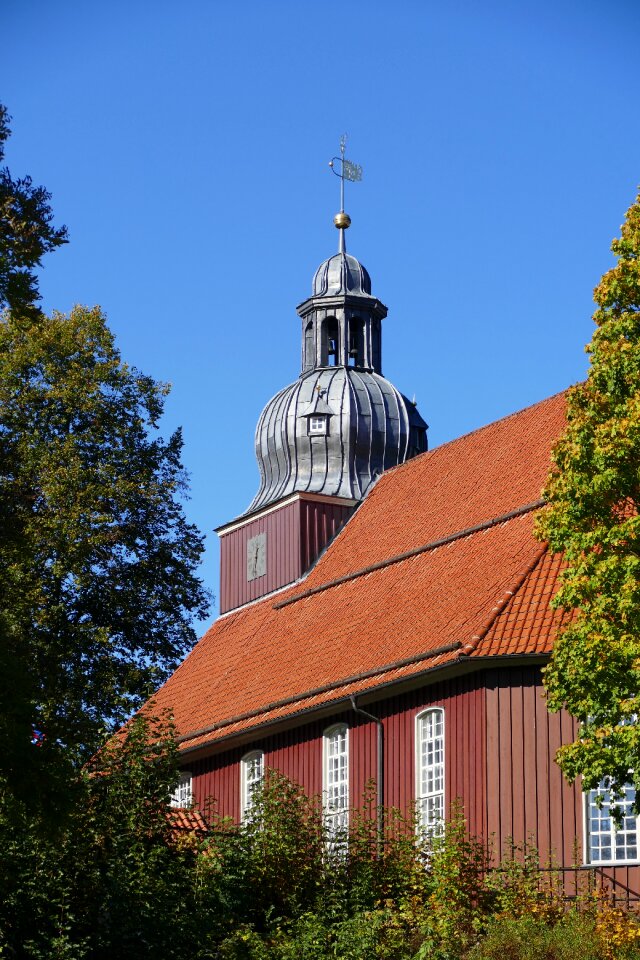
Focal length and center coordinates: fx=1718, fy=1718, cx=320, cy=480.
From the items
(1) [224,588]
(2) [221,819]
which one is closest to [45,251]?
(2) [221,819]

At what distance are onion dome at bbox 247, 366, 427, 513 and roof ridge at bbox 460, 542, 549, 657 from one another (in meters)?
12.3

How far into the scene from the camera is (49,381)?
42844mm

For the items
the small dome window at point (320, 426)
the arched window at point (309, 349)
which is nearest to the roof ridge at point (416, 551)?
the small dome window at point (320, 426)

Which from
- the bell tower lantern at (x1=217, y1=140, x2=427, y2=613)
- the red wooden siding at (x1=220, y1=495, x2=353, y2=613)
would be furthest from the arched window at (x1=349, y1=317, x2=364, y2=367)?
the red wooden siding at (x1=220, y1=495, x2=353, y2=613)

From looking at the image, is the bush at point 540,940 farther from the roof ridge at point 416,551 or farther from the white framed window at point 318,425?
the white framed window at point 318,425

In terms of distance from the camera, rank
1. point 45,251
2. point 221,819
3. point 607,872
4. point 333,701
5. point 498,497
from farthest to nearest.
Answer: point 498,497 < point 333,701 < point 221,819 < point 607,872 < point 45,251

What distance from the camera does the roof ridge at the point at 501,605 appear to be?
26.7 m

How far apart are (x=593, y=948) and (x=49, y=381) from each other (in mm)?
25660

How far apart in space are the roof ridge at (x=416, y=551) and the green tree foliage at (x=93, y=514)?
4.25 meters

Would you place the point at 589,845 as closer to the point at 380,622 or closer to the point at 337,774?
the point at 337,774

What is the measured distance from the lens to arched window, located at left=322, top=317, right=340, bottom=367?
43375mm

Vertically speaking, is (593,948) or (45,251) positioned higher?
(45,251)

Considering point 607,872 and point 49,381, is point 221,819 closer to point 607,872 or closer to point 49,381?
point 607,872

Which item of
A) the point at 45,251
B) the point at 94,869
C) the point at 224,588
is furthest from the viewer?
the point at 224,588
